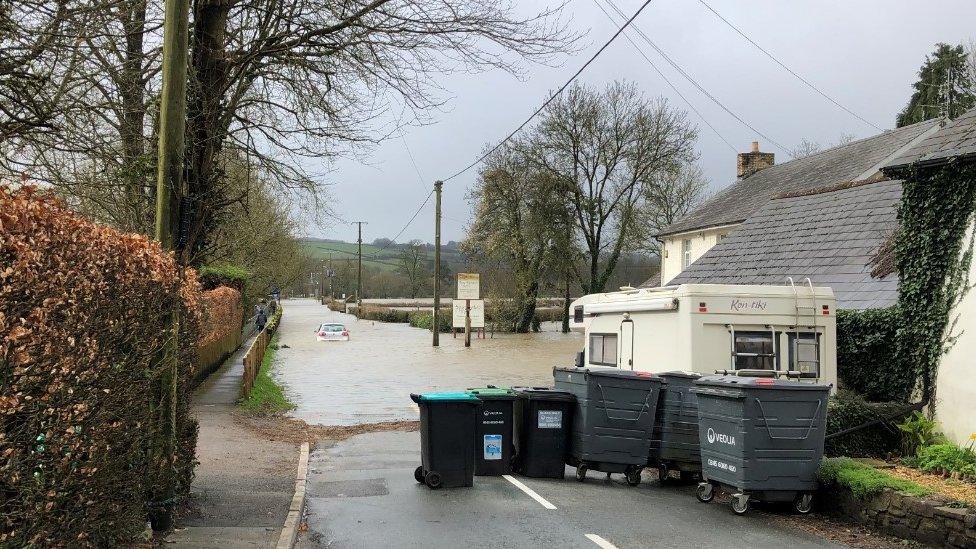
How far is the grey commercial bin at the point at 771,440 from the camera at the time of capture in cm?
1019

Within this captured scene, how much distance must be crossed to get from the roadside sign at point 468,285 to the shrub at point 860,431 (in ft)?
132

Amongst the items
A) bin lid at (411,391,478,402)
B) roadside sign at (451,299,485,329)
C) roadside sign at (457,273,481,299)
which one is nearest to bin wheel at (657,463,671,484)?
bin lid at (411,391,478,402)

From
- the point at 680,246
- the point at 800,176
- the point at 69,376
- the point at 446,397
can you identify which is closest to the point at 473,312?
the point at 680,246

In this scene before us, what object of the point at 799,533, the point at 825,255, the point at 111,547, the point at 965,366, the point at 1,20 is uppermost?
the point at 1,20

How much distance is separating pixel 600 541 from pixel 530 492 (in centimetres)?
272

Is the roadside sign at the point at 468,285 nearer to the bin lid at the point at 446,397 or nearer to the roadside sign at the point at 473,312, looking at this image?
the roadside sign at the point at 473,312

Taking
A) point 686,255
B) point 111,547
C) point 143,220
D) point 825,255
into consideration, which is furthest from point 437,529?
point 686,255

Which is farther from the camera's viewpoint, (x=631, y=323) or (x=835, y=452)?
(x=631, y=323)

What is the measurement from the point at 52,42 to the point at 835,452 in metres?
10.9

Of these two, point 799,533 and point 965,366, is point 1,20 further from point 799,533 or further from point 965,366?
point 965,366

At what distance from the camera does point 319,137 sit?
1659 centimetres

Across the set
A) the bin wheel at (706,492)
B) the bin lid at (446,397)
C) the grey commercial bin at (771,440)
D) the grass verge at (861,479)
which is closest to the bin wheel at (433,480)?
the bin lid at (446,397)

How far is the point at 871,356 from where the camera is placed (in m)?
13.7

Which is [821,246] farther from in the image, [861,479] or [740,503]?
[740,503]
